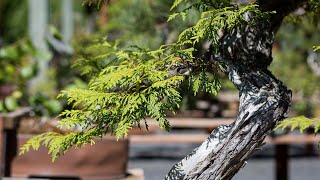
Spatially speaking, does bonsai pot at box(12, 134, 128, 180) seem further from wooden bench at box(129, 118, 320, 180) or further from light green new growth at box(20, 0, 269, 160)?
wooden bench at box(129, 118, 320, 180)

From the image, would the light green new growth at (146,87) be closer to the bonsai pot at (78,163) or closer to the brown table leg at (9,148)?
the bonsai pot at (78,163)

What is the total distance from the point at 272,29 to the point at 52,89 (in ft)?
19.9

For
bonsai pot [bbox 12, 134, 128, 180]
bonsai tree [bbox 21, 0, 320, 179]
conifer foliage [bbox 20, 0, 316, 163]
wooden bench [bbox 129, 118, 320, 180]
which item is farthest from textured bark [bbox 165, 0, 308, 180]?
wooden bench [bbox 129, 118, 320, 180]

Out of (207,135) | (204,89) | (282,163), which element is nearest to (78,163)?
(204,89)

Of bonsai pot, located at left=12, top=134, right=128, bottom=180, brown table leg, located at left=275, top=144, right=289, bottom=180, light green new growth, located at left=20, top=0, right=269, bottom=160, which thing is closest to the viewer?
light green new growth, located at left=20, top=0, right=269, bottom=160

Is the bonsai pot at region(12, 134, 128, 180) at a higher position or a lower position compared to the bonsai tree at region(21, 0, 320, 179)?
lower

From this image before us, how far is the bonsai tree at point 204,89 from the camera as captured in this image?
1.74 m

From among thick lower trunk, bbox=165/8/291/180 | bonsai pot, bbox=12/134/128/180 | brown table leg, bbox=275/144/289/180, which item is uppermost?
thick lower trunk, bbox=165/8/291/180

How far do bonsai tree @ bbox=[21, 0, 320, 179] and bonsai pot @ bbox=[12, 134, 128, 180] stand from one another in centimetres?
127

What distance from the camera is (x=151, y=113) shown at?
1.72 m

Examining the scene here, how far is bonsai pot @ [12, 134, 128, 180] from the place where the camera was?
320 centimetres

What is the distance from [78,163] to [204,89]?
4.82 feet

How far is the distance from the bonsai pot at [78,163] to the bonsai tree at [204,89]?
1.27 m

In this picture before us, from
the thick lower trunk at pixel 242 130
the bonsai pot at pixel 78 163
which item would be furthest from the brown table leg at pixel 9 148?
the thick lower trunk at pixel 242 130
